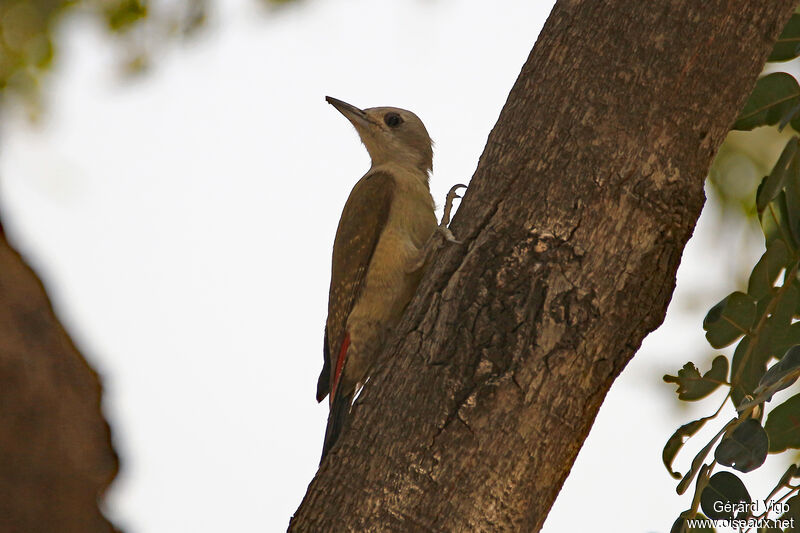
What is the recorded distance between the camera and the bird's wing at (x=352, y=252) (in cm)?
360

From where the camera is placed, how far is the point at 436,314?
7.24 ft

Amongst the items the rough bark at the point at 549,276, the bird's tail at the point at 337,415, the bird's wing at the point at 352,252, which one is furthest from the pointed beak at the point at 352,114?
the rough bark at the point at 549,276

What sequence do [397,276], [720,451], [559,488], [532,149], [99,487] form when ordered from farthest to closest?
[397,276] < [532,149] < [559,488] < [720,451] < [99,487]

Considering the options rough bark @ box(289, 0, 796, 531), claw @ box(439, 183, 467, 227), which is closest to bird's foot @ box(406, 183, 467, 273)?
claw @ box(439, 183, 467, 227)

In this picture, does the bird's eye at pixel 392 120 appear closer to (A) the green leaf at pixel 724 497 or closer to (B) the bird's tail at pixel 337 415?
(B) the bird's tail at pixel 337 415

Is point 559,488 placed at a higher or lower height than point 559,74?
lower

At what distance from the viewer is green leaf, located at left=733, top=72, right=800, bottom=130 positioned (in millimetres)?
2398

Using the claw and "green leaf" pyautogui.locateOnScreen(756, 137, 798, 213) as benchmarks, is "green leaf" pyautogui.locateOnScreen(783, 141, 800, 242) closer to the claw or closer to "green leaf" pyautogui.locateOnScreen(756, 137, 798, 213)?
"green leaf" pyautogui.locateOnScreen(756, 137, 798, 213)

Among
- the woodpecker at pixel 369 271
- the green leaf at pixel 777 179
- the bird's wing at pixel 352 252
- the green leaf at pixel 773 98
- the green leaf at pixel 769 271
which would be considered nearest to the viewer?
the green leaf at pixel 777 179

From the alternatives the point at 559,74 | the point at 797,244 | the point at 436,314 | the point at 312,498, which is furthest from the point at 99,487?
the point at 797,244

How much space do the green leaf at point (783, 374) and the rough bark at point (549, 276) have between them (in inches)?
13.1

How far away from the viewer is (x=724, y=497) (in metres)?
2.04

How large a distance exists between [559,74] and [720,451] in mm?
1002

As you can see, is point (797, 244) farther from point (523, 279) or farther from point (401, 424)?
point (401, 424)
